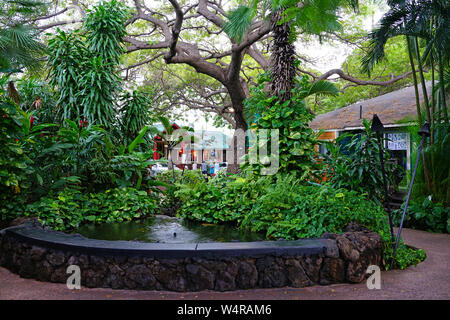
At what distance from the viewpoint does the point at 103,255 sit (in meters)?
3.62

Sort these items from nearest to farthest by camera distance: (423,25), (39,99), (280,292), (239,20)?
(280,292), (423,25), (239,20), (39,99)

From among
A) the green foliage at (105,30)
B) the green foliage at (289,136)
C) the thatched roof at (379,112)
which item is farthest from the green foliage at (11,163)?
the thatched roof at (379,112)

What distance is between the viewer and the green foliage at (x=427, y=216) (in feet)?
21.9

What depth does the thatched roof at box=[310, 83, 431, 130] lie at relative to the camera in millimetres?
10374

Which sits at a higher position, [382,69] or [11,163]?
[382,69]

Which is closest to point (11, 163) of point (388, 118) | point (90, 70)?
point (90, 70)

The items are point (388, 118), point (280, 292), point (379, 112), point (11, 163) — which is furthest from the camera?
point (379, 112)

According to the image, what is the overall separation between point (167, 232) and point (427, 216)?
5335mm

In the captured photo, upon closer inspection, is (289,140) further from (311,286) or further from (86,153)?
(86,153)

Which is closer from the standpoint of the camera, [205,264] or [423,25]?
[205,264]

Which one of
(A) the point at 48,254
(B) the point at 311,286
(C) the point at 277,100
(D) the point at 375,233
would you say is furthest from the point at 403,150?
(A) the point at 48,254

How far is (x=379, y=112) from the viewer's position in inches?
436

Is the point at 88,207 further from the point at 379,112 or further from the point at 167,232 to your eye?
the point at 379,112
